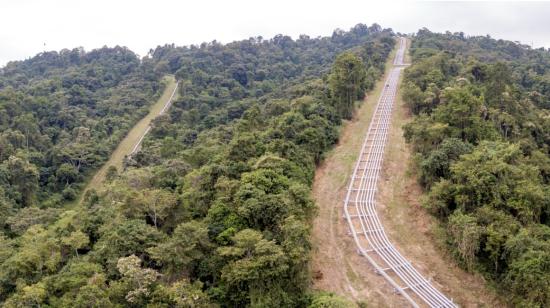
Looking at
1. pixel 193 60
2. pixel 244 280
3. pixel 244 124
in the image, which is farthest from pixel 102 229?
pixel 193 60

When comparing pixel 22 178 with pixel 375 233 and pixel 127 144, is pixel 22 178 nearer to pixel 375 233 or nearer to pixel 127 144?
pixel 127 144

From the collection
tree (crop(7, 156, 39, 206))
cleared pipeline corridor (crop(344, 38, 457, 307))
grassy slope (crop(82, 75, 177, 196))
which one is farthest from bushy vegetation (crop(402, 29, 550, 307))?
Result: tree (crop(7, 156, 39, 206))

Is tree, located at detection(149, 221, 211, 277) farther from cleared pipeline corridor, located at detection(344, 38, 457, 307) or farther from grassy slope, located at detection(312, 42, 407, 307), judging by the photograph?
cleared pipeline corridor, located at detection(344, 38, 457, 307)

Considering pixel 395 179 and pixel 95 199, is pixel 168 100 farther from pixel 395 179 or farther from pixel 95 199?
pixel 395 179

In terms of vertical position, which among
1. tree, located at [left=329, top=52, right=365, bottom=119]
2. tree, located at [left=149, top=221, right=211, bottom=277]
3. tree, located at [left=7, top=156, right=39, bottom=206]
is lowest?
tree, located at [left=7, top=156, right=39, bottom=206]

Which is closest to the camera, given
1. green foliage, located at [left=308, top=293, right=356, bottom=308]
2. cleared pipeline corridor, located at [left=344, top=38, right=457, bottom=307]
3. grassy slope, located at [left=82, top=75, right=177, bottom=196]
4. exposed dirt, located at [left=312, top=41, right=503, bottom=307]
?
green foliage, located at [left=308, top=293, right=356, bottom=308]

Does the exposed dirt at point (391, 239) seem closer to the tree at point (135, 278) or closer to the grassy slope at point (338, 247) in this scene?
the grassy slope at point (338, 247)

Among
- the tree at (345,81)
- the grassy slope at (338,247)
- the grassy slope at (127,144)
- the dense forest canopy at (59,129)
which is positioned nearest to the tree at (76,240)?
the dense forest canopy at (59,129)
